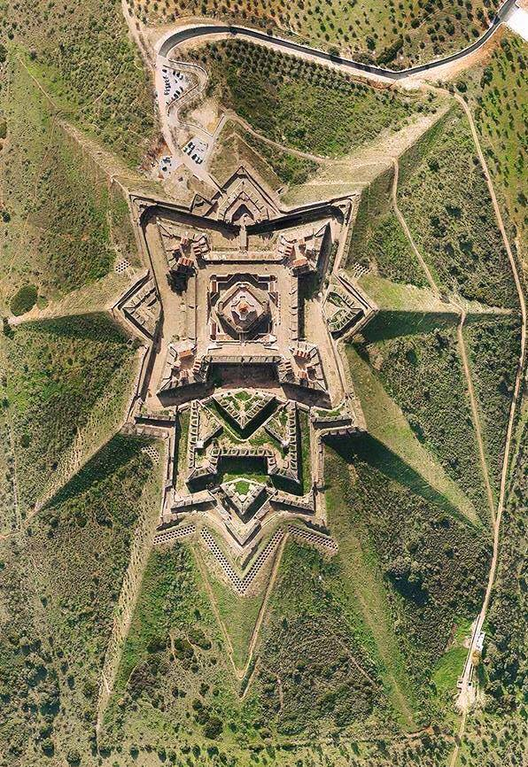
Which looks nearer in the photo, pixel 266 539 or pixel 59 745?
pixel 266 539

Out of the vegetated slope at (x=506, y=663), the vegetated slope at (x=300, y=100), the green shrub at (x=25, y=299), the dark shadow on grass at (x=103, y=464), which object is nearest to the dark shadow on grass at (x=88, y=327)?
the green shrub at (x=25, y=299)

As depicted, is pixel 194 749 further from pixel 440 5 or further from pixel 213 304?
pixel 440 5

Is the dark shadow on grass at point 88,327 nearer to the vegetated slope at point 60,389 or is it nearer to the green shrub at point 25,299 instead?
the vegetated slope at point 60,389

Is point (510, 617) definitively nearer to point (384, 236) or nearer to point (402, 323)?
point (402, 323)

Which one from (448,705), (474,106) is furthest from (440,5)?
(448,705)

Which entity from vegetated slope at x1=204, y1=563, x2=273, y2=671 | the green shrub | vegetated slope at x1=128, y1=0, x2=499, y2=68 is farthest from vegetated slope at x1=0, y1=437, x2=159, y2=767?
vegetated slope at x1=128, y1=0, x2=499, y2=68

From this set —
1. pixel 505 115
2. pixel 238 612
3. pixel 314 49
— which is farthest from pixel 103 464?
pixel 505 115
